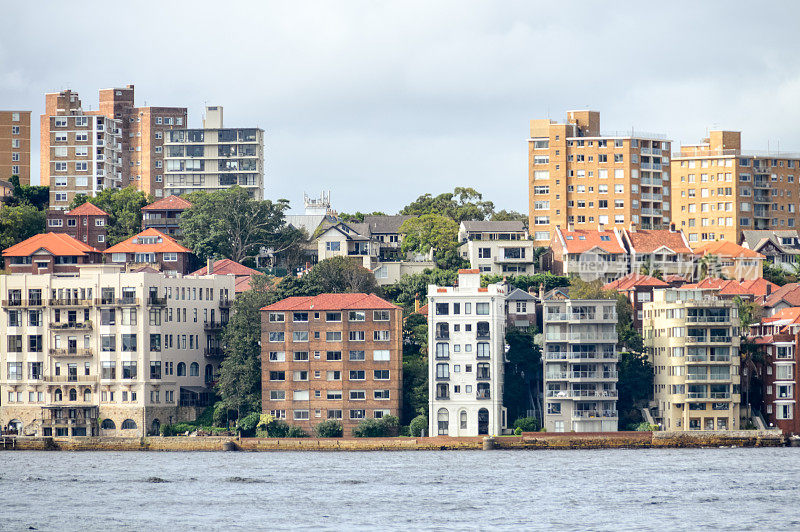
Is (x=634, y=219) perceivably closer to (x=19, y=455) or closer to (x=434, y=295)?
(x=434, y=295)

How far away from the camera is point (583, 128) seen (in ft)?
598

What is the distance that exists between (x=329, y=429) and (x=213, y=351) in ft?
57.0

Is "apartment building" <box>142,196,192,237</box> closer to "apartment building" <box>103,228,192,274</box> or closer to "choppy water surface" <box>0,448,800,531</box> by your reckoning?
"apartment building" <box>103,228,192,274</box>

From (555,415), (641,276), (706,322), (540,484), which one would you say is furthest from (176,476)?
(641,276)

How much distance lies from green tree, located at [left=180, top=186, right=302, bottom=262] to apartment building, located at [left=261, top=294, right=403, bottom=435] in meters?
34.4

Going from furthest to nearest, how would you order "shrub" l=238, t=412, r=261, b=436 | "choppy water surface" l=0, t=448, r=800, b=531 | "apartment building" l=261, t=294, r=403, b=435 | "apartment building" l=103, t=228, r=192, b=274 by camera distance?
1. "apartment building" l=103, t=228, r=192, b=274
2. "apartment building" l=261, t=294, r=403, b=435
3. "shrub" l=238, t=412, r=261, b=436
4. "choppy water surface" l=0, t=448, r=800, b=531

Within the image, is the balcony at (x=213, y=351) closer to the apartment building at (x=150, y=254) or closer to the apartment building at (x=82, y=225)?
the apartment building at (x=150, y=254)

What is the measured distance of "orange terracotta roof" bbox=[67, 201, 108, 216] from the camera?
172 meters

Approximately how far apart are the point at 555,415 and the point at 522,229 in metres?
41.2

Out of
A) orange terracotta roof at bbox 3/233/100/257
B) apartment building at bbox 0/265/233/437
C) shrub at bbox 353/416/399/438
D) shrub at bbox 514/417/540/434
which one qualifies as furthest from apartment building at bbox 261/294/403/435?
orange terracotta roof at bbox 3/233/100/257

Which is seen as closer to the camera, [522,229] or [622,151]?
[522,229]

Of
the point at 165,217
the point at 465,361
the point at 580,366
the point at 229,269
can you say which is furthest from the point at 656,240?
the point at 165,217

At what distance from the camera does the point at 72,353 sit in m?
136

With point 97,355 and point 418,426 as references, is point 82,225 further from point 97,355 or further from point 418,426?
point 418,426
